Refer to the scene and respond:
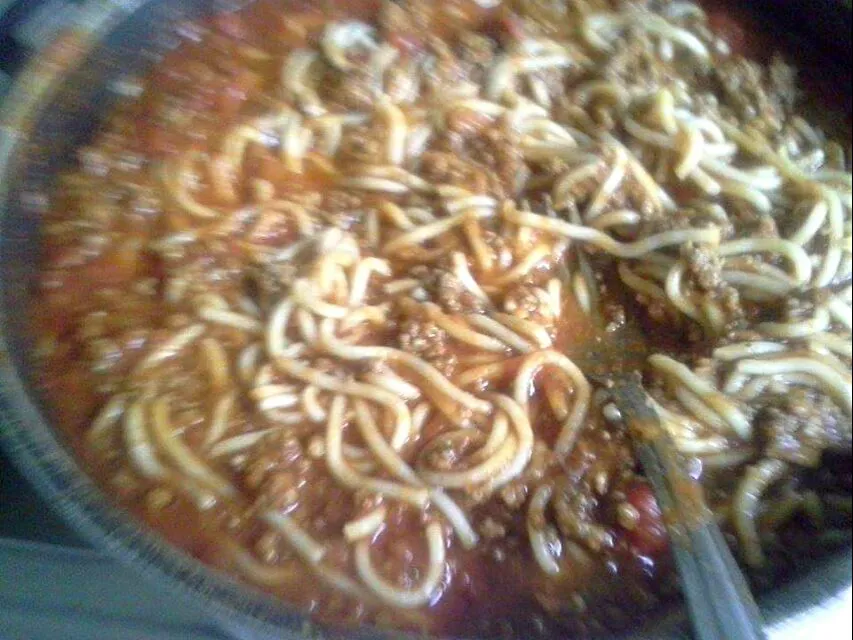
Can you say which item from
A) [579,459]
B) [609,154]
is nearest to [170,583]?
[579,459]

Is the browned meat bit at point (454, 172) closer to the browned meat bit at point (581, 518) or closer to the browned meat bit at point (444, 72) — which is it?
the browned meat bit at point (444, 72)

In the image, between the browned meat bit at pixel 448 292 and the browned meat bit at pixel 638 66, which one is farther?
the browned meat bit at pixel 638 66

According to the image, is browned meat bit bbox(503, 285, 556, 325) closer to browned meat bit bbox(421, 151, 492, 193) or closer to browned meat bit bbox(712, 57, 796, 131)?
browned meat bit bbox(421, 151, 492, 193)

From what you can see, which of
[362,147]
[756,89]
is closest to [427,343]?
[362,147]

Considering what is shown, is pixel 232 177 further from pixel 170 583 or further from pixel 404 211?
pixel 170 583

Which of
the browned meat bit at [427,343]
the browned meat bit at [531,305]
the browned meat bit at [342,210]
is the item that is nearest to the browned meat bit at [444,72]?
the browned meat bit at [342,210]

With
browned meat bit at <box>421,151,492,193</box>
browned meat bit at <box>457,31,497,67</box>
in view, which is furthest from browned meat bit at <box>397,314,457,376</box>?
browned meat bit at <box>457,31,497,67</box>
